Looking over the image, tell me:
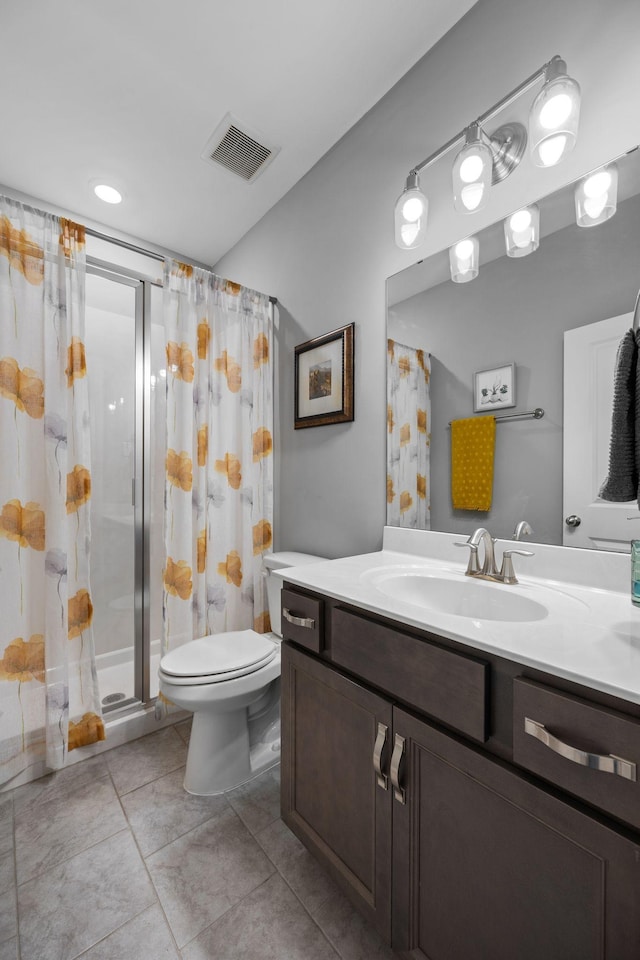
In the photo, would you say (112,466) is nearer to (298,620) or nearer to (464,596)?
(298,620)

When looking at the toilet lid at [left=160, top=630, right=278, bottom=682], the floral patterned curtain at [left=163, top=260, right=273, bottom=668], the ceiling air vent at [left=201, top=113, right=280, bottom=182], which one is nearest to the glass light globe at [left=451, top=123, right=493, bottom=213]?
the ceiling air vent at [left=201, top=113, right=280, bottom=182]

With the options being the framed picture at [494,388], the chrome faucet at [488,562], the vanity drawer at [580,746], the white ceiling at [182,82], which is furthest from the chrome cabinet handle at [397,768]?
the white ceiling at [182,82]

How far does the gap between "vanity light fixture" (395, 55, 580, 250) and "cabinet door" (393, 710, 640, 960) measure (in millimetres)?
1378

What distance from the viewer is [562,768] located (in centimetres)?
60

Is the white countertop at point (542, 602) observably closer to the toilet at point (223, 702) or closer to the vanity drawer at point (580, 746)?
the vanity drawer at point (580, 746)

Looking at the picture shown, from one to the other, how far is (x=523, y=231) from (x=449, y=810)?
1.42 m

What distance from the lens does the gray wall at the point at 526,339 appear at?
1017 mm

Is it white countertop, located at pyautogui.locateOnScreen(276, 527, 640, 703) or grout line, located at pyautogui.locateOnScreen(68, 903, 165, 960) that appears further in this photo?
grout line, located at pyautogui.locateOnScreen(68, 903, 165, 960)

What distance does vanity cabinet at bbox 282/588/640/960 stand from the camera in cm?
59

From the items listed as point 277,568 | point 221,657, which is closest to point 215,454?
point 277,568

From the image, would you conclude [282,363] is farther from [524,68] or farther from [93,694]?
[93,694]

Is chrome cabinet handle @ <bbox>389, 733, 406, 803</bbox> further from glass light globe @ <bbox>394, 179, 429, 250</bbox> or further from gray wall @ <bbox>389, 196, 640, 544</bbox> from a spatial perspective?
glass light globe @ <bbox>394, 179, 429, 250</bbox>

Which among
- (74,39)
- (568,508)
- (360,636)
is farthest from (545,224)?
(74,39)

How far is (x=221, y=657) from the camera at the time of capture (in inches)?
60.6
